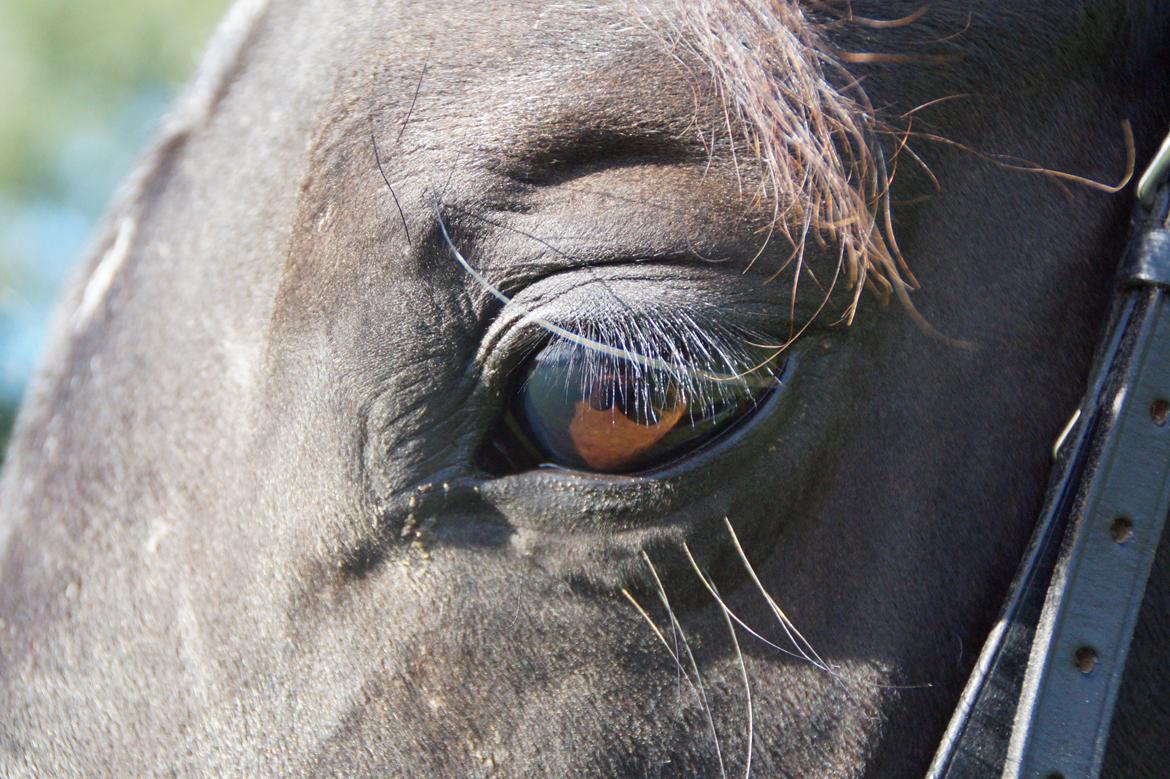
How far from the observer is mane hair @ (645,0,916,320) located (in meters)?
1.41

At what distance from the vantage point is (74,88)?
9938 mm

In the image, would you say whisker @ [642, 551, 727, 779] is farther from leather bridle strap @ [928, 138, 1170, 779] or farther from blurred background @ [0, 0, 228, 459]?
blurred background @ [0, 0, 228, 459]

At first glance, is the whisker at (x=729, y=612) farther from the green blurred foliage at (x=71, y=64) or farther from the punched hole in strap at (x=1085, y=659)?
the green blurred foliage at (x=71, y=64)

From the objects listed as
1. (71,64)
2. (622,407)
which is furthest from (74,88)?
(622,407)

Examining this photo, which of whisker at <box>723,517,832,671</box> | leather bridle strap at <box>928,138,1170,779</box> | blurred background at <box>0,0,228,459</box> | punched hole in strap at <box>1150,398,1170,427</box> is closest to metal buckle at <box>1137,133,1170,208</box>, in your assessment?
leather bridle strap at <box>928,138,1170,779</box>

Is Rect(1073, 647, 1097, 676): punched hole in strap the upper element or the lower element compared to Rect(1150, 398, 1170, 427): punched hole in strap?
lower

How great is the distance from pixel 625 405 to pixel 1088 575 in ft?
2.15

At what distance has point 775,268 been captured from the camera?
1.44 m

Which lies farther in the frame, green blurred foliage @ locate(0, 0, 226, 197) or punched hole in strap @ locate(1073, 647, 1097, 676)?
green blurred foliage @ locate(0, 0, 226, 197)

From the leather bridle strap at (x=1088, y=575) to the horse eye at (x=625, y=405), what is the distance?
44cm

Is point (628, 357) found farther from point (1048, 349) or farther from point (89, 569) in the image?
point (89, 569)

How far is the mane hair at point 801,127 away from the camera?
1405 millimetres

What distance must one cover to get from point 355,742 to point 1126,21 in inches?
61.1

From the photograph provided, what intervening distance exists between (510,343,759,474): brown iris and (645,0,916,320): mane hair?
0.20m
